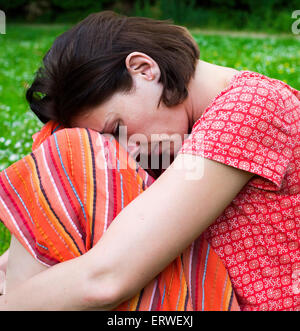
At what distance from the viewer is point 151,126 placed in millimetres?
1635

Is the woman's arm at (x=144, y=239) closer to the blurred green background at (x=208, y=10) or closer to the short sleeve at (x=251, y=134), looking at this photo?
the short sleeve at (x=251, y=134)

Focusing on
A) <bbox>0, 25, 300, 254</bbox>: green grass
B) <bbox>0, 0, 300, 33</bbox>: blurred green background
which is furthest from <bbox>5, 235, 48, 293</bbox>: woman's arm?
<bbox>0, 0, 300, 33</bbox>: blurred green background

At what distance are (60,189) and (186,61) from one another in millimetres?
613

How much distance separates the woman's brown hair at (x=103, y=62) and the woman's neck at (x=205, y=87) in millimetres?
33

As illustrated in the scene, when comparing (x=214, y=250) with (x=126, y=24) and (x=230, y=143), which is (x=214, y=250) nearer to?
(x=230, y=143)

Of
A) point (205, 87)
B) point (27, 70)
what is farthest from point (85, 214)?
point (27, 70)

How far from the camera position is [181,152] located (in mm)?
1325

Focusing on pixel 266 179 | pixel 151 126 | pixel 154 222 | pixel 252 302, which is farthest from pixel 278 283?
pixel 151 126

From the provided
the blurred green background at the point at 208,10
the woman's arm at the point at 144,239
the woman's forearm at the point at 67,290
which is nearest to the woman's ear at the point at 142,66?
the woman's arm at the point at 144,239

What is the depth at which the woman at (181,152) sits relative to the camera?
125 centimetres

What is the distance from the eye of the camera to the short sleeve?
4.22ft

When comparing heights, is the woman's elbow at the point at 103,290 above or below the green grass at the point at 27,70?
above

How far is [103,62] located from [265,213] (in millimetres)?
670

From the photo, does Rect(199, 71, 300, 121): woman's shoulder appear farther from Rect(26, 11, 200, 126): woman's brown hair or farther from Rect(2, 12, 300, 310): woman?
Rect(26, 11, 200, 126): woman's brown hair
